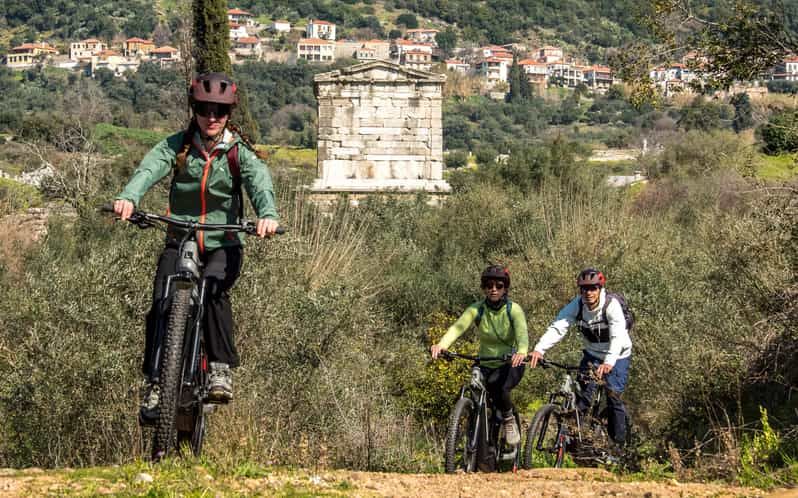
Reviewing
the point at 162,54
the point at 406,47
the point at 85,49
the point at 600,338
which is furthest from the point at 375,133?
the point at 85,49

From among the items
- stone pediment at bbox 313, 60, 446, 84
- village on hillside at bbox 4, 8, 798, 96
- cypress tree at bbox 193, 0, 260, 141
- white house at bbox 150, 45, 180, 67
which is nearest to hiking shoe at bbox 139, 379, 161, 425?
cypress tree at bbox 193, 0, 260, 141

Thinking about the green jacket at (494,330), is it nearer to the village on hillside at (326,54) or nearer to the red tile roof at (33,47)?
the village on hillside at (326,54)

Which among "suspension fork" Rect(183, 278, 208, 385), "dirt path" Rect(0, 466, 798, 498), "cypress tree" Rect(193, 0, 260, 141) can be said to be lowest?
"dirt path" Rect(0, 466, 798, 498)

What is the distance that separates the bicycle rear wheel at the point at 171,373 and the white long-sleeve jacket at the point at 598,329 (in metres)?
3.29

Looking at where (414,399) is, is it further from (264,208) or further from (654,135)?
(654,135)

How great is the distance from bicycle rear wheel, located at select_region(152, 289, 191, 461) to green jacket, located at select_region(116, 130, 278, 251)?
Answer: 504 millimetres

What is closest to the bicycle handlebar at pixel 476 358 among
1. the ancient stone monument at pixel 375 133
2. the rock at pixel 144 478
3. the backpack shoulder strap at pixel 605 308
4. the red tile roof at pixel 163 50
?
the backpack shoulder strap at pixel 605 308

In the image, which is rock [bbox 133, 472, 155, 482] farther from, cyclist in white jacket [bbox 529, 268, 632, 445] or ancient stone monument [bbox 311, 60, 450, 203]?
ancient stone monument [bbox 311, 60, 450, 203]

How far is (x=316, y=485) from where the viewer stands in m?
6.00

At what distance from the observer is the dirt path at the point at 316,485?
561cm

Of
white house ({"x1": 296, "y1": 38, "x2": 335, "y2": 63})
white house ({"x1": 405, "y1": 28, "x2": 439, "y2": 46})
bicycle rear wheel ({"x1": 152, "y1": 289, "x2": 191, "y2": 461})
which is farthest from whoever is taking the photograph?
white house ({"x1": 405, "y1": 28, "x2": 439, "y2": 46})

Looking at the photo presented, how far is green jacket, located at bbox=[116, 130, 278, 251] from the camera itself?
6500 millimetres

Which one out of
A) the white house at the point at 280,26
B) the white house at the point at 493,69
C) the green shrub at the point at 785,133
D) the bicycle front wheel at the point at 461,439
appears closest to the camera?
the bicycle front wheel at the point at 461,439

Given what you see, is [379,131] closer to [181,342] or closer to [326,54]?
[181,342]
